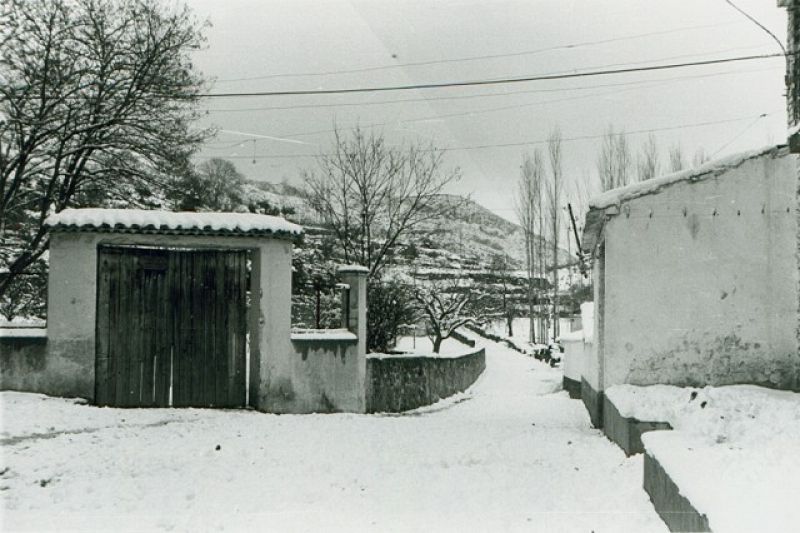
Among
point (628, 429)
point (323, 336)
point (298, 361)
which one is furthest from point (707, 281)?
point (298, 361)

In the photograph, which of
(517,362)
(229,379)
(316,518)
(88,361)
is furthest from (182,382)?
(517,362)

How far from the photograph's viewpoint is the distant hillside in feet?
84.7

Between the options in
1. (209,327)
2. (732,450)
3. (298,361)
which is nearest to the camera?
(732,450)

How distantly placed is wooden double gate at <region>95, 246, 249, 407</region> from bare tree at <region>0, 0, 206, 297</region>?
13.7ft

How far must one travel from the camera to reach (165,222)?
9.31 metres

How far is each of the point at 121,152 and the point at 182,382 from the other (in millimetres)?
6999

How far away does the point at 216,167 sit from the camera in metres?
27.8

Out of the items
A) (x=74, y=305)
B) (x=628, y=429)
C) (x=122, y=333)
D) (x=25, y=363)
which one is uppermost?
(x=74, y=305)

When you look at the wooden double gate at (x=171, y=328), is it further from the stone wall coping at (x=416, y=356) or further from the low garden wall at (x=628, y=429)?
the low garden wall at (x=628, y=429)

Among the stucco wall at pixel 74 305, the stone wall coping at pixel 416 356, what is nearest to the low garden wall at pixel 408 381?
the stone wall coping at pixel 416 356

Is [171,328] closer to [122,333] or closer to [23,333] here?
[122,333]

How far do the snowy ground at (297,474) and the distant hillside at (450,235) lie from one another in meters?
14.9

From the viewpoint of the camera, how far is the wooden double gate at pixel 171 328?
948 centimetres

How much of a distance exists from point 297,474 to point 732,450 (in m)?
3.54
